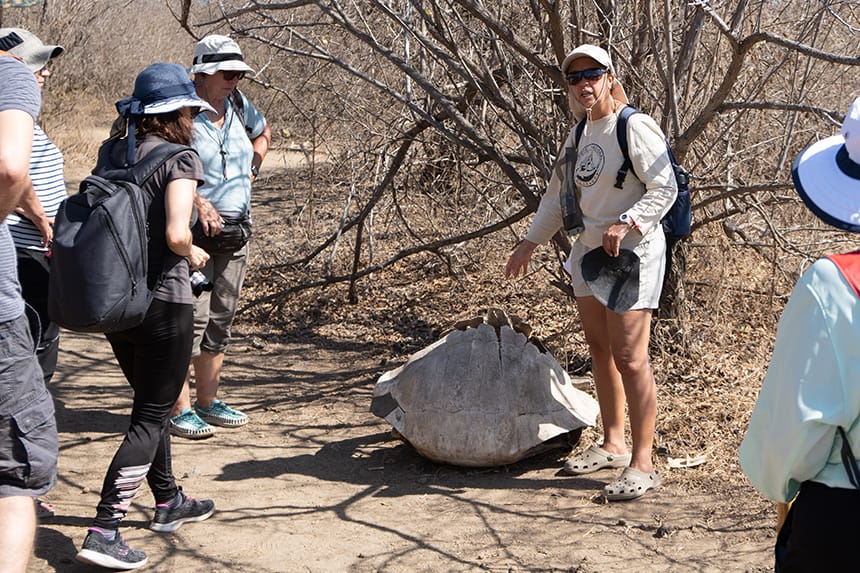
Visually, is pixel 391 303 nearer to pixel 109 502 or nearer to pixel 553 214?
pixel 553 214

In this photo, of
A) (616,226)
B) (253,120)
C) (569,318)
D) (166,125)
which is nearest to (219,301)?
(253,120)

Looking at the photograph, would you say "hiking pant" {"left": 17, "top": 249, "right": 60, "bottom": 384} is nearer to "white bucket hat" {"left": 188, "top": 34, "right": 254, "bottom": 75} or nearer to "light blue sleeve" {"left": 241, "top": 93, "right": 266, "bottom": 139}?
"white bucket hat" {"left": 188, "top": 34, "right": 254, "bottom": 75}

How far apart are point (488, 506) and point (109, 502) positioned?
154cm

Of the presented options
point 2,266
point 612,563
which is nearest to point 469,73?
point 612,563

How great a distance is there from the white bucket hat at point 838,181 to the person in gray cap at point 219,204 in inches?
117

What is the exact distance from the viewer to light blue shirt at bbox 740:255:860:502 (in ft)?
6.34

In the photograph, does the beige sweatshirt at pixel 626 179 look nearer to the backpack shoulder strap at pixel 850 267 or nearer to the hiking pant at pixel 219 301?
the hiking pant at pixel 219 301

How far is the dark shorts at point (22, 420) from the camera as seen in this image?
275 centimetres

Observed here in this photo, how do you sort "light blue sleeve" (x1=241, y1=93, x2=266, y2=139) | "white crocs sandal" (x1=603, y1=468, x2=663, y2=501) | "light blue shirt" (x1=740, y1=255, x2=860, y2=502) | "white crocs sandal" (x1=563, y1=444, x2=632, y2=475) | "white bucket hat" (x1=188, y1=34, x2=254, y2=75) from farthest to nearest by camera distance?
"light blue sleeve" (x1=241, y1=93, x2=266, y2=139) < "white bucket hat" (x1=188, y1=34, x2=254, y2=75) < "white crocs sandal" (x1=563, y1=444, x2=632, y2=475) < "white crocs sandal" (x1=603, y1=468, x2=663, y2=501) < "light blue shirt" (x1=740, y1=255, x2=860, y2=502)

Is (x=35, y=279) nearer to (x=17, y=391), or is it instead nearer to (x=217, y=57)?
(x=217, y=57)

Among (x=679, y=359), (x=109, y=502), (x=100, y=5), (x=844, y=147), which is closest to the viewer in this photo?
(x=844, y=147)

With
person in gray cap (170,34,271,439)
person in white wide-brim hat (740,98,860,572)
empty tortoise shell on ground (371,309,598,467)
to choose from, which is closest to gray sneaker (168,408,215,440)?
person in gray cap (170,34,271,439)

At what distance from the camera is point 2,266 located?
9.00 feet

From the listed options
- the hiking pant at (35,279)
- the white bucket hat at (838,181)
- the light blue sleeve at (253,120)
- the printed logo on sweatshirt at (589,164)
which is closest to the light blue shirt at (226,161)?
the light blue sleeve at (253,120)
